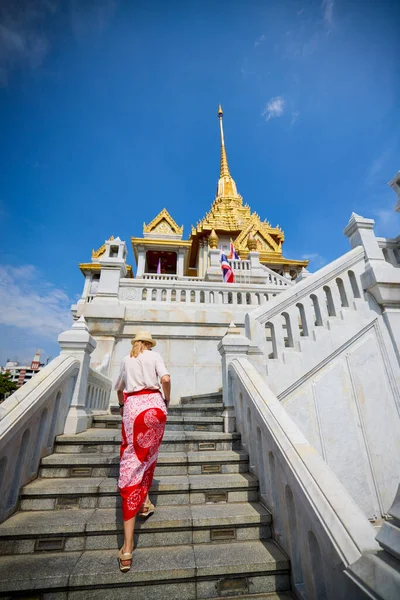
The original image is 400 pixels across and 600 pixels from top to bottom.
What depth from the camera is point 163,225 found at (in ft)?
94.2

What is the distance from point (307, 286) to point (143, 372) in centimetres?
411

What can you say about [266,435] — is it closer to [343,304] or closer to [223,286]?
[343,304]

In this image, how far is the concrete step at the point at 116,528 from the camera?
2.49 m

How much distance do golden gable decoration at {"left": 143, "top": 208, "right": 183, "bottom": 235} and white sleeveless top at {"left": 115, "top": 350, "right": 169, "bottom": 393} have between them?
2628cm

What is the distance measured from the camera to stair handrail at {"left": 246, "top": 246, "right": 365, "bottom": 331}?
527 cm

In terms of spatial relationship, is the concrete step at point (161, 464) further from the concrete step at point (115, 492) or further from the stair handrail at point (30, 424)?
the stair handrail at point (30, 424)

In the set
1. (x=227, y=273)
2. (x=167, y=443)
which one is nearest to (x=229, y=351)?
(x=167, y=443)

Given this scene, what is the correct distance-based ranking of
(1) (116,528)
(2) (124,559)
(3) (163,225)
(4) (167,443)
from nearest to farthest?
(2) (124,559) < (1) (116,528) < (4) (167,443) < (3) (163,225)

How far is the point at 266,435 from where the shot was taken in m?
3.03

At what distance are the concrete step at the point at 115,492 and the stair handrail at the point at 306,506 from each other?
13.3 inches

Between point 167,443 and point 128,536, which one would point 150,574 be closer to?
point 128,536

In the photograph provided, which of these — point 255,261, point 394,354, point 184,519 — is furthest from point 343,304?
point 255,261

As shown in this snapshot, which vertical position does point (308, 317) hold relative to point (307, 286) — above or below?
below

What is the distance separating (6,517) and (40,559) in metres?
0.66
